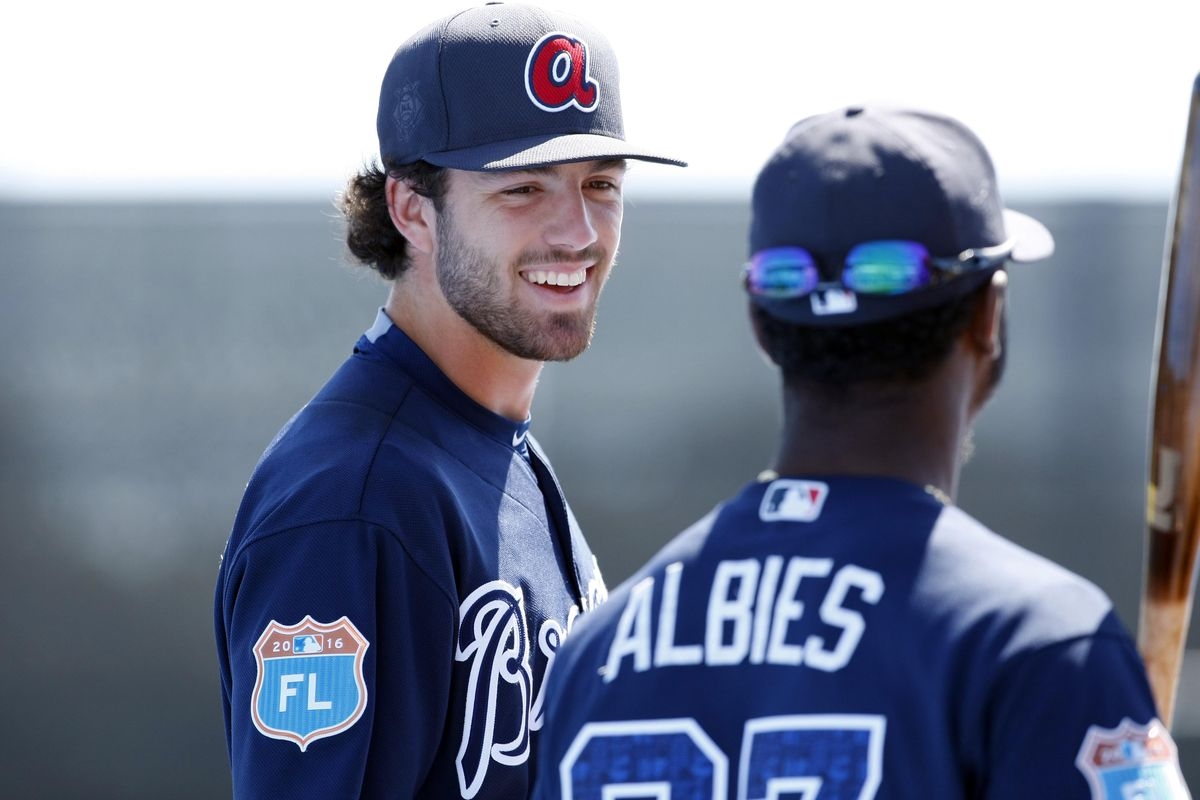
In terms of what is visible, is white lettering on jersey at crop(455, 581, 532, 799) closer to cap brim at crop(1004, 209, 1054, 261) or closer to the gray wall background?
cap brim at crop(1004, 209, 1054, 261)

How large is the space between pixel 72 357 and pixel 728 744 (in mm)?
7459

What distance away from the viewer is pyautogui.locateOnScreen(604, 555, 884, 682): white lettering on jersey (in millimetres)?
1249

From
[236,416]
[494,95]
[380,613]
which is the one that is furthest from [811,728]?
[236,416]

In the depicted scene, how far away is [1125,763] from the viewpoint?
114 cm

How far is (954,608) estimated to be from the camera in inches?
47.3

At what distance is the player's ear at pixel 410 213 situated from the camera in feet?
7.32

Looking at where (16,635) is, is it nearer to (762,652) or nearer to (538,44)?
(538,44)

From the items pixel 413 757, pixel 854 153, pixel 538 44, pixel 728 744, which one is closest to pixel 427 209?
pixel 538 44

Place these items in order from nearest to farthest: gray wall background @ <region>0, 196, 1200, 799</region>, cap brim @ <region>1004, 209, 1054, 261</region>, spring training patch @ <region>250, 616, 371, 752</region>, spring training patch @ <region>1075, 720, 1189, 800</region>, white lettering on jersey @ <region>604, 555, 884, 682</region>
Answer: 1. spring training patch @ <region>1075, 720, 1189, 800</region>
2. white lettering on jersey @ <region>604, 555, 884, 682</region>
3. cap brim @ <region>1004, 209, 1054, 261</region>
4. spring training patch @ <region>250, 616, 371, 752</region>
5. gray wall background @ <region>0, 196, 1200, 799</region>

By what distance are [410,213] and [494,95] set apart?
230 mm

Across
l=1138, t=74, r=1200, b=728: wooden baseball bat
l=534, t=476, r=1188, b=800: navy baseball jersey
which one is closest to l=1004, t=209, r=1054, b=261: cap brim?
l=534, t=476, r=1188, b=800: navy baseball jersey

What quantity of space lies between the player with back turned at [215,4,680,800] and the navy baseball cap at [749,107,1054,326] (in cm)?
66

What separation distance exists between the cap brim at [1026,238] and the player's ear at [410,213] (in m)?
1.01

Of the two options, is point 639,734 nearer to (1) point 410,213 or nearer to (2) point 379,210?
(1) point 410,213
